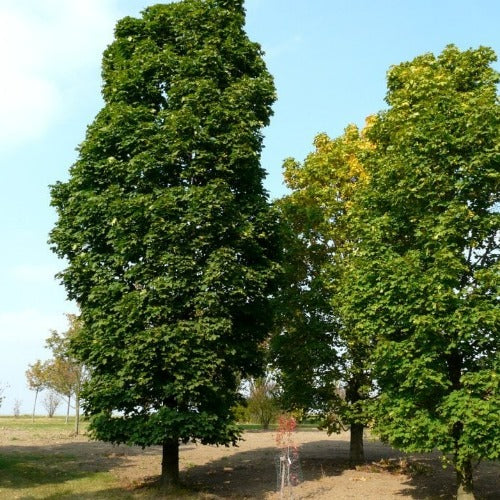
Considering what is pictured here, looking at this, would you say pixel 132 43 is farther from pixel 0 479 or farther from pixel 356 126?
pixel 0 479

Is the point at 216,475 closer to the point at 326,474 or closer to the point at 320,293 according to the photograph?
the point at 326,474

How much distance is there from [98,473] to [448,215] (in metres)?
14.5

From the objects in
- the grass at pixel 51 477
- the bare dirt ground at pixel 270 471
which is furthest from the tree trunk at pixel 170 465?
the grass at pixel 51 477

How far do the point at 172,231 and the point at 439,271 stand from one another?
731 cm

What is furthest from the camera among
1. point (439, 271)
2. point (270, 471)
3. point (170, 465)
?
point (270, 471)

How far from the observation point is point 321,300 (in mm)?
20938

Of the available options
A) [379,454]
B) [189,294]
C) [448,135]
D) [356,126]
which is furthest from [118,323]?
[379,454]

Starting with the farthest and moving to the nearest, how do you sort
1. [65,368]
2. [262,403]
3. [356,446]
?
[262,403] < [65,368] < [356,446]

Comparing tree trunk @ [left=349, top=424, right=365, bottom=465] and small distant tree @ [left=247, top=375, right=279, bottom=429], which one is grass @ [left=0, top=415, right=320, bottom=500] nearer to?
tree trunk @ [left=349, top=424, right=365, bottom=465]

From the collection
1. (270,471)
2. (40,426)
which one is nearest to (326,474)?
(270,471)

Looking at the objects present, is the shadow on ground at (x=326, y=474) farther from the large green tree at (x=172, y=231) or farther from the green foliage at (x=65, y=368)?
the green foliage at (x=65, y=368)

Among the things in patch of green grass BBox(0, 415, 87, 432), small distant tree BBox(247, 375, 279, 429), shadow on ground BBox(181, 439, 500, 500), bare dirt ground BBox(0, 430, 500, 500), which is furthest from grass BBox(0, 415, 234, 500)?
small distant tree BBox(247, 375, 279, 429)

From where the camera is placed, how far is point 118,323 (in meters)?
15.7

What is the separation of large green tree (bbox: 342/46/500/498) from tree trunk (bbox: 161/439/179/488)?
20.2 feet
